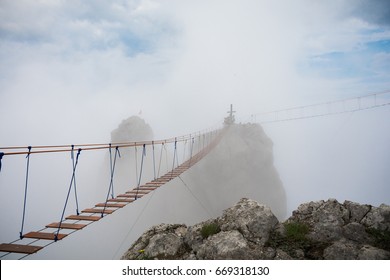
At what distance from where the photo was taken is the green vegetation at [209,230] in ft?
19.2

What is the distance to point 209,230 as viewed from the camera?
19.4ft

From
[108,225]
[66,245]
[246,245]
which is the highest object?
[246,245]

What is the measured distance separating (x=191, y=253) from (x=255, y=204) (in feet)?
7.34

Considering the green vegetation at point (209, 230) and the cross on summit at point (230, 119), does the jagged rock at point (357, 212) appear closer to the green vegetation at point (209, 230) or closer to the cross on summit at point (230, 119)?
the green vegetation at point (209, 230)

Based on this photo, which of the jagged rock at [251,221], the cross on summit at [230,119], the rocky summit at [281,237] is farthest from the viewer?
the cross on summit at [230,119]

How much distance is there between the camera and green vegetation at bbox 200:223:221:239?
5.86 metres

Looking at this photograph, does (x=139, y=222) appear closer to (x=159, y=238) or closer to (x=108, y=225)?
(x=108, y=225)

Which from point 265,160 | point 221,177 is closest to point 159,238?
point 221,177

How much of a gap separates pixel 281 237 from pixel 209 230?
1770 millimetres

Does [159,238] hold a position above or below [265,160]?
below

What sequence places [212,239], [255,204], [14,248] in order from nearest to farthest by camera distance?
[14,248], [212,239], [255,204]

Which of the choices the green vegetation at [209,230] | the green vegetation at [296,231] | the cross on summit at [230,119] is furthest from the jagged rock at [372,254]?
the cross on summit at [230,119]

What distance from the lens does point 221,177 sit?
43719 mm

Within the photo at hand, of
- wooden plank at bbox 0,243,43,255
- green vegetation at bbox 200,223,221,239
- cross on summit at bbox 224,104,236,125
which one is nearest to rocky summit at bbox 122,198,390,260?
green vegetation at bbox 200,223,221,239
